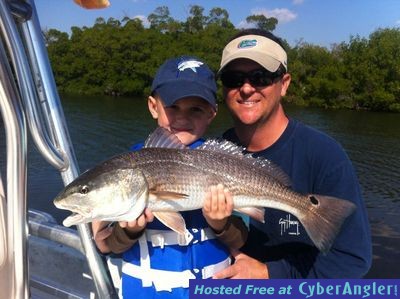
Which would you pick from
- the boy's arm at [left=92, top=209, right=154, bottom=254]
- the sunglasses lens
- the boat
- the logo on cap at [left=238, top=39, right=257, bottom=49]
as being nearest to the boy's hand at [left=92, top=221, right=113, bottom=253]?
the boy's arm at [left=92, top=209, right=154, bottom=254]

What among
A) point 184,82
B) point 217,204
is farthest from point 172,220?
point 184,82

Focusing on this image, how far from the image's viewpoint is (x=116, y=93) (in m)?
77.5

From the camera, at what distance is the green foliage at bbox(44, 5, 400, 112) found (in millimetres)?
64688

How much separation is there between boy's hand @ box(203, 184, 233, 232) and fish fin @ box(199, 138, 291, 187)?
0.88 ft

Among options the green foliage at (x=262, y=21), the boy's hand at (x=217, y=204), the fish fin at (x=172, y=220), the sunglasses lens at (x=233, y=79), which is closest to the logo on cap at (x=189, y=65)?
the sunglasses lens at (x=233, y=79)

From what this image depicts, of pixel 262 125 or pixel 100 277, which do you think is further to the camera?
pixel 262 125

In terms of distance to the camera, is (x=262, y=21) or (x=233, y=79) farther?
(x=262, y=21)

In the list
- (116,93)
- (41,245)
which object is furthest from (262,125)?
(116,93)

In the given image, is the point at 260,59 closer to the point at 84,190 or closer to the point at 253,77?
the point at 253,77

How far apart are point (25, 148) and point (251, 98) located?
1.65 metres

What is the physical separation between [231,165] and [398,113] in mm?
62373

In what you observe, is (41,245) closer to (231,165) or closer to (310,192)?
(231,165)

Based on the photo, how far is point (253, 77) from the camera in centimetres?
295

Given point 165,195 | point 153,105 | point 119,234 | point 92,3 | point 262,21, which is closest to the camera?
point 92,3
